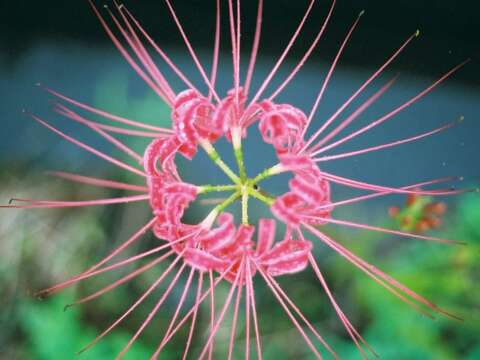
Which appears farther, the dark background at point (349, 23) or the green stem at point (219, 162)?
the dark background at point (349, 23)

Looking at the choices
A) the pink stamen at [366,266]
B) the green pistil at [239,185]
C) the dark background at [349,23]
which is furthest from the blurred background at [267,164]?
the green pistil at [239,185]

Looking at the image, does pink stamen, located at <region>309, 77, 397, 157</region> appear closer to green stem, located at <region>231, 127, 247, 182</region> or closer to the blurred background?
green stem, located at <region>231, 127, 247, 182</region>

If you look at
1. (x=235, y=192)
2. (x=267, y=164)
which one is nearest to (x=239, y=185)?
(x=235, y=192)

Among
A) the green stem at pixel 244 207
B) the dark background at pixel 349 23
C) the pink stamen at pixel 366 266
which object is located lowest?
the pink stamen at pixel 366 266

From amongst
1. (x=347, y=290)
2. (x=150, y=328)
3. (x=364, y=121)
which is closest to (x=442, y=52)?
(x=364, y=121)

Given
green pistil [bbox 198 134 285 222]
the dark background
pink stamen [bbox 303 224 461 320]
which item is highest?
the dark background

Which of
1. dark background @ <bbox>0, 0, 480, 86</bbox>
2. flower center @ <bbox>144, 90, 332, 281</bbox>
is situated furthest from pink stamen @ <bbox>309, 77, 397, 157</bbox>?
dark background @ <bbox>0, 0, 480, 86</bbox>

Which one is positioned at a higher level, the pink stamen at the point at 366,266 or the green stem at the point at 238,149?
the green stem at the point at 238,149

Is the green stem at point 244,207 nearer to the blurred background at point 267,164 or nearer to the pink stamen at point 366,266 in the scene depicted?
the pink stamen at point 366,266
